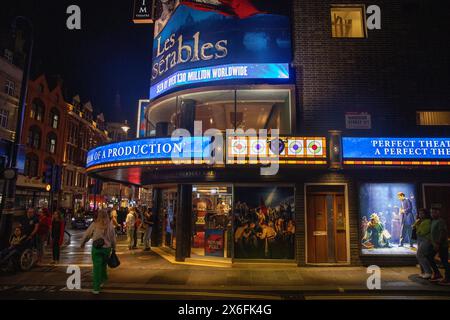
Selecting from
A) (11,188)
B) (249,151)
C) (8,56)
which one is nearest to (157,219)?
(11,188)

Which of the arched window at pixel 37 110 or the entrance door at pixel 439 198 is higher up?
the arched window at pixel 37 110

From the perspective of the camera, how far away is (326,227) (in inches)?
460

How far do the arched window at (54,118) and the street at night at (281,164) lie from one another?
36397 mm

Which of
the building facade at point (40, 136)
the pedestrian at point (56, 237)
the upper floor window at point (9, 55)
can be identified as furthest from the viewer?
the building facade at point (40, 136)

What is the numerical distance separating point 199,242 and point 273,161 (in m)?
4.46

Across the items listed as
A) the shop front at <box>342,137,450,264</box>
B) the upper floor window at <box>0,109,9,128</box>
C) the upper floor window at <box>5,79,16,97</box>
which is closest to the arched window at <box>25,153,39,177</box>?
the upper floor window at <box>0,109,9,128</box>

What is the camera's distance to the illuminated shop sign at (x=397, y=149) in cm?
1076

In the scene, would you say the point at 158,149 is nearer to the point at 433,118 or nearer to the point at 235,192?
the point at 235,192

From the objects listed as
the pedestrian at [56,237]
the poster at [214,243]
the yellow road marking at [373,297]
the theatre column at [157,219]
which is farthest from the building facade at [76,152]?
the yellow road marking at [373,297]

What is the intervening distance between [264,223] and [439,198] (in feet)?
21.2

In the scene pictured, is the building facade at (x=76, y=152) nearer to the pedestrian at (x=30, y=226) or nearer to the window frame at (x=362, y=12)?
the pedestrian at (x=30, y=226)

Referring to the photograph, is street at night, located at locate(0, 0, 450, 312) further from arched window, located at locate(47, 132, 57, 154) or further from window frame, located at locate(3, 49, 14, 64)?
arched window, located at locate(47, 132, 57, 154)

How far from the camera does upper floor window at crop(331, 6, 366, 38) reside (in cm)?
1286
